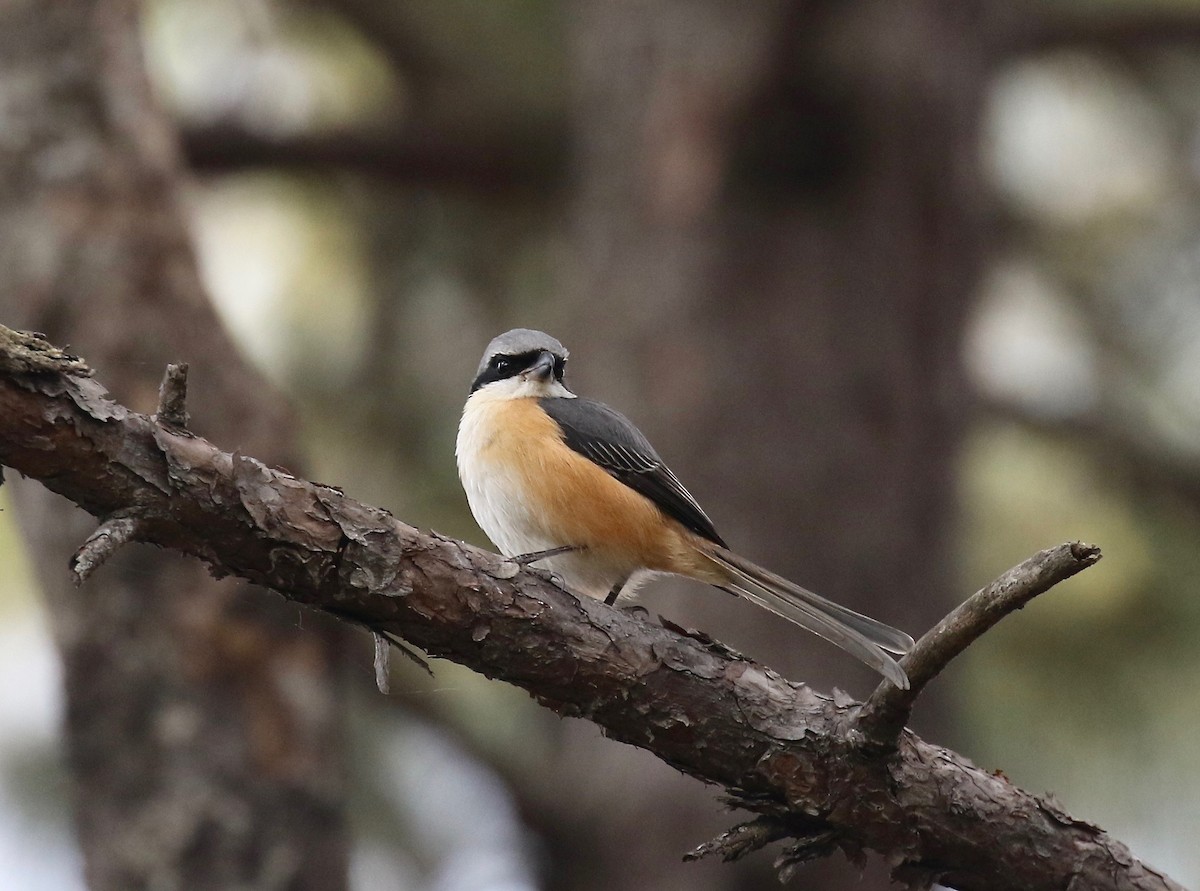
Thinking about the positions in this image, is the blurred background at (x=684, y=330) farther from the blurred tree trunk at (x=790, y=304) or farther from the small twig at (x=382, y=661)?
the small twig at (x=382, y=661)

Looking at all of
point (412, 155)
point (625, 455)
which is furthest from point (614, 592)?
point (412, 155)

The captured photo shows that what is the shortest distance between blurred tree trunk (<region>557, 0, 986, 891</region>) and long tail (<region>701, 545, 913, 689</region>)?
2657 millimetres

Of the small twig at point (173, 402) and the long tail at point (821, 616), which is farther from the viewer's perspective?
the long tail at point (821, 616)

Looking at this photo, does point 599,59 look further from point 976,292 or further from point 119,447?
point 119,447

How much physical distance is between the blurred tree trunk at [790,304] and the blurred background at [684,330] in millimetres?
22

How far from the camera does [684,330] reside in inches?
286

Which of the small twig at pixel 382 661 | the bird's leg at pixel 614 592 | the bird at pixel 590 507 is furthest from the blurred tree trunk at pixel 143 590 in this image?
the small twig at pixel 382 661

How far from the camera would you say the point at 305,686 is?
235 inches

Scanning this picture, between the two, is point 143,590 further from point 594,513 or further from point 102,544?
point 102,544

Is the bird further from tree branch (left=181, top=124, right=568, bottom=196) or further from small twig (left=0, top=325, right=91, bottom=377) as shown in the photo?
tree branch (left=181, top=124, right=568, bottom=196)

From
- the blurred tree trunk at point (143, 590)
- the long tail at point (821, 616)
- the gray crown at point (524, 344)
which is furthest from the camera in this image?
the blurred tree trunk at point (143, 590)

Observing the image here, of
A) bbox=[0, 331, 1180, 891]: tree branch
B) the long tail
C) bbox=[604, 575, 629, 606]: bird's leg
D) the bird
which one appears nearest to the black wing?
the bird

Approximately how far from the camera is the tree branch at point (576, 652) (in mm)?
2596

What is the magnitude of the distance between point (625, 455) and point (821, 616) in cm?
104
